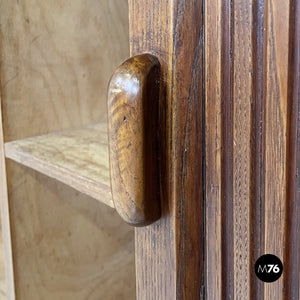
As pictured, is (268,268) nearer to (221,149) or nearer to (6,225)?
(221,149)

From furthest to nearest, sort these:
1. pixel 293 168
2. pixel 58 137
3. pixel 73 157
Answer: pixel 58 137, pixel 73 157, pixel 293 168

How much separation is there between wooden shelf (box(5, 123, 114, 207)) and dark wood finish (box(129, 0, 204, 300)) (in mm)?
102

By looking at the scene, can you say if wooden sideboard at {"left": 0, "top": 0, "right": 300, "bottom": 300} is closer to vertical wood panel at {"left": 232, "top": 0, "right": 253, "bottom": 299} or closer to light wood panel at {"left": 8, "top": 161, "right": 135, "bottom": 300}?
vertical wood panel at {"left": 232, "top": 0, "right": 253, "bottom": 299}

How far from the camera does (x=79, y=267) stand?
0.73 m

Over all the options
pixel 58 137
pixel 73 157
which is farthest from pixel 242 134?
pixel 58 137

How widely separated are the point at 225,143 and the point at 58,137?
41cm

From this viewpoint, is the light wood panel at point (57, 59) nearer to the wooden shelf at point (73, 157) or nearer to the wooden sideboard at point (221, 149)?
the wooden shelf at point (73, 157)

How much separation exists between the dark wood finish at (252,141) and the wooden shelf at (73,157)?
0.46ft

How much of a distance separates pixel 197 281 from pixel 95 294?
1.55ft

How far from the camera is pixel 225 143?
30cm

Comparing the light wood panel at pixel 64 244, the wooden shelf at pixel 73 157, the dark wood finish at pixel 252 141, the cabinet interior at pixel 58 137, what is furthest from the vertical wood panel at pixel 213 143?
the light wood panel at pixel 64 244

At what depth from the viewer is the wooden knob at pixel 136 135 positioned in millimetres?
303

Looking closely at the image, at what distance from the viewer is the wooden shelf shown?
45cm

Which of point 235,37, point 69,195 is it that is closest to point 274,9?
point 235,37
